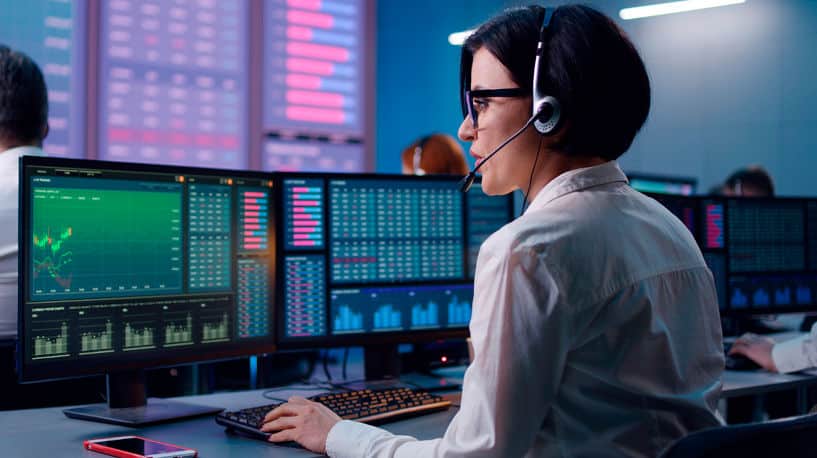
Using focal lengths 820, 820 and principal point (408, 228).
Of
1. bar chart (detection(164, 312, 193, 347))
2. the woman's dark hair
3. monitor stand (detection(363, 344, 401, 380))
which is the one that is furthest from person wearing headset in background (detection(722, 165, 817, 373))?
bar chart (detection(164, 312, 193, 347))

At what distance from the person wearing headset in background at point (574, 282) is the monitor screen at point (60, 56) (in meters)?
2.92

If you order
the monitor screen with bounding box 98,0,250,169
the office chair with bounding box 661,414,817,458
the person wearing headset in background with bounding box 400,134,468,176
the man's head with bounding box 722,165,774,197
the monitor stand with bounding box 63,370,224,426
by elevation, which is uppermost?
the monitor screen with bounding box 98,0,250,169

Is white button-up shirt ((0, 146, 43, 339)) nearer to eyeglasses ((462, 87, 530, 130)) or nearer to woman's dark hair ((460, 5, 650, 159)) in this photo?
eyeglasses ((462, 87, 530, 130))

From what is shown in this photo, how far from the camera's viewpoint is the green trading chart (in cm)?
152

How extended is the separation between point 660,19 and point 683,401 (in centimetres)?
469

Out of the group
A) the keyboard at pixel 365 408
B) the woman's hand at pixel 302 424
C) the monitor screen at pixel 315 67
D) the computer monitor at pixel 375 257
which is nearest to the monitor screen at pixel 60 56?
the monitor screen at pixel 315 67

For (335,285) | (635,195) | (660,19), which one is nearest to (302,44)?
(660,19)

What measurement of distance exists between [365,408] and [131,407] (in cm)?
49

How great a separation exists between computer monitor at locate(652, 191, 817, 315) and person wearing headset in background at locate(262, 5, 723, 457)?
1.42 metres

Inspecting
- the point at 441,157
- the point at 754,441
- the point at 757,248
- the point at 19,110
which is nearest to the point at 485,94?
the point at 754,441

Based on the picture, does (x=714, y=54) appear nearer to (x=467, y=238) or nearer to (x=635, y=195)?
(x=467, y=238)

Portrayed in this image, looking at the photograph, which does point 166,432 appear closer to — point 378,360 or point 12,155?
point 378,360

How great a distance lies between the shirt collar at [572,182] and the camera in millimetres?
1156

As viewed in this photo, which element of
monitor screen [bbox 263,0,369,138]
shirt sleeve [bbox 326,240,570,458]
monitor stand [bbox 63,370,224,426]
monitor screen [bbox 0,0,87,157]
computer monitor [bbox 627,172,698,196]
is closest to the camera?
shirt sleeve [bbox 326,240,570,458]
